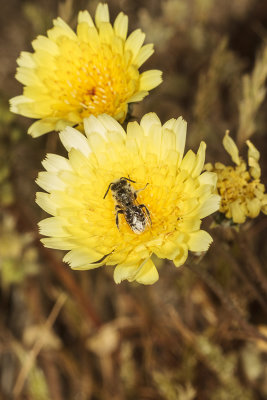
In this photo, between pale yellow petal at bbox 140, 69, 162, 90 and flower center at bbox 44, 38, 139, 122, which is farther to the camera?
flower center at bbox 44, 38, 139, 122

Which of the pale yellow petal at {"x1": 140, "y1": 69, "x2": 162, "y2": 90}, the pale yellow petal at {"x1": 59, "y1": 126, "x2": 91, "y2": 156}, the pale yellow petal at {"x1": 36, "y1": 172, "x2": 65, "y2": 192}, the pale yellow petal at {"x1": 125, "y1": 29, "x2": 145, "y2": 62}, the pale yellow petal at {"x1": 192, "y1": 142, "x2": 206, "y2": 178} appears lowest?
the pale yellow petal at {"x1": 192, "y1": 142, "x2": 206, "y2": 178}

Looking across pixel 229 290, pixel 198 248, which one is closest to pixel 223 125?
pixel 229 290

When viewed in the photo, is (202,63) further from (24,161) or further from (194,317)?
(194,317)

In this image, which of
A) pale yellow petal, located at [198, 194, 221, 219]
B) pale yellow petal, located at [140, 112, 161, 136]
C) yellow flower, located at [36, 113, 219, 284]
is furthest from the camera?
pale yellow petal, located at [140, 112, 161, 136]

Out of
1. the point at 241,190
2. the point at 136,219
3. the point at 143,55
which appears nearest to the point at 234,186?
the point at 241,190

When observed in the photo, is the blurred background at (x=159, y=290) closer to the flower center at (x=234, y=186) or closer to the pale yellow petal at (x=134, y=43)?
the flower center at (x=234, y=186)

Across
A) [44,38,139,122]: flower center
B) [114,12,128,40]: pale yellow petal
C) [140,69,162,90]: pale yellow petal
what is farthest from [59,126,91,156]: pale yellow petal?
[114,12,128,40]: pale yellow petal

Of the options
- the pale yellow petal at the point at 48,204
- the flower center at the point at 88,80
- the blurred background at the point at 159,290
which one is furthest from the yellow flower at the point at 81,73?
the blurred background at the point at 159,290

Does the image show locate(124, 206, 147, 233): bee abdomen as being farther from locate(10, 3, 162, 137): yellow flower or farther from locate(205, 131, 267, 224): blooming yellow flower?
locate(10, 3, 162, 137): yellow flower
